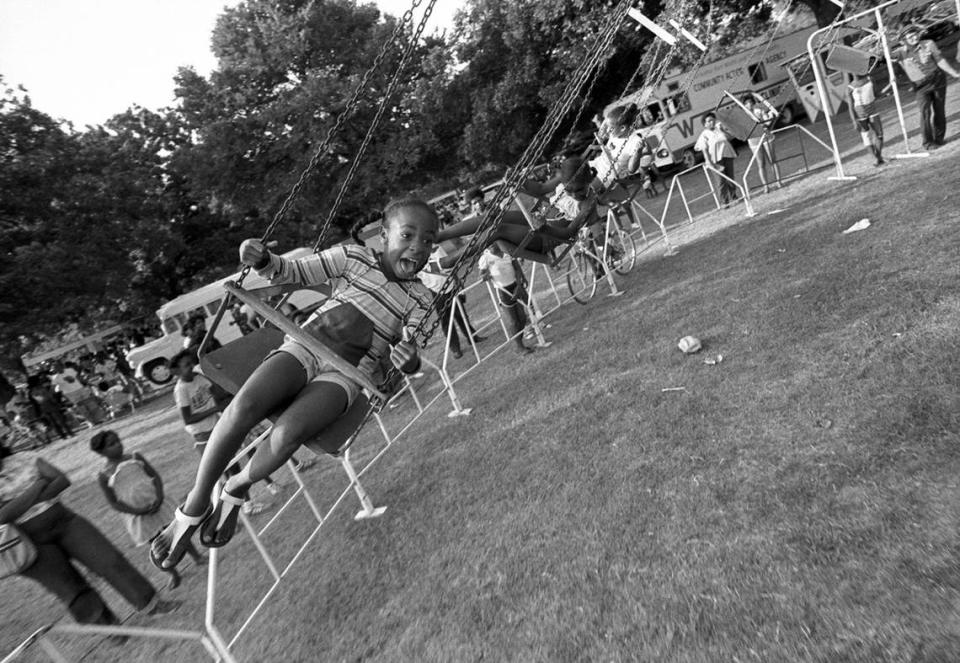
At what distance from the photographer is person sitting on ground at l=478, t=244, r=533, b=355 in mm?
6840

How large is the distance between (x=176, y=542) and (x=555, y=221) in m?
5.67

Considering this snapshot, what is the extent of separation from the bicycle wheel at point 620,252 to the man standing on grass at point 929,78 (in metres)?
5.03

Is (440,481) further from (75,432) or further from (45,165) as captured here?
(45,165)

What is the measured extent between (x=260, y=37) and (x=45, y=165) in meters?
12.0

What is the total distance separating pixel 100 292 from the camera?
2084cm

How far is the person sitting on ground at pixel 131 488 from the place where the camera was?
4.20m

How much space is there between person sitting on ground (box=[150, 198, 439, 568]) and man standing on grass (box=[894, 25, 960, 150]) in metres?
9.58

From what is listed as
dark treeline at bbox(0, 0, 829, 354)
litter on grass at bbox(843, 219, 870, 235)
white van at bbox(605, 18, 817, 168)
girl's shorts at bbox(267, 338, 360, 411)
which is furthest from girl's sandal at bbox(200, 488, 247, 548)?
dark treeline at bbox(0, 0, 829, 354)

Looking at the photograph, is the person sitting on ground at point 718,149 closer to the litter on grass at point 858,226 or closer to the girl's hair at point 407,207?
the litter on grass at point 858,226

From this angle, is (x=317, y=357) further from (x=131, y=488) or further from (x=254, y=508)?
(x=254, y=508)

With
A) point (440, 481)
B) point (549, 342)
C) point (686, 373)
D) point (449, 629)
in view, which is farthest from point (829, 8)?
point (449, 629)

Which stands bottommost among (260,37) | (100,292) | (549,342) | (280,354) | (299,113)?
(549,342)

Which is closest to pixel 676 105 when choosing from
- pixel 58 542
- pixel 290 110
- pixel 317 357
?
pixel 290 110

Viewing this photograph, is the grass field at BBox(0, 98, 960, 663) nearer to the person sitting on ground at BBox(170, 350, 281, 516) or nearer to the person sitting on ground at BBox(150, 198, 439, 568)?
the person sitting on ground at BBox(150, 198, 439, 568)
